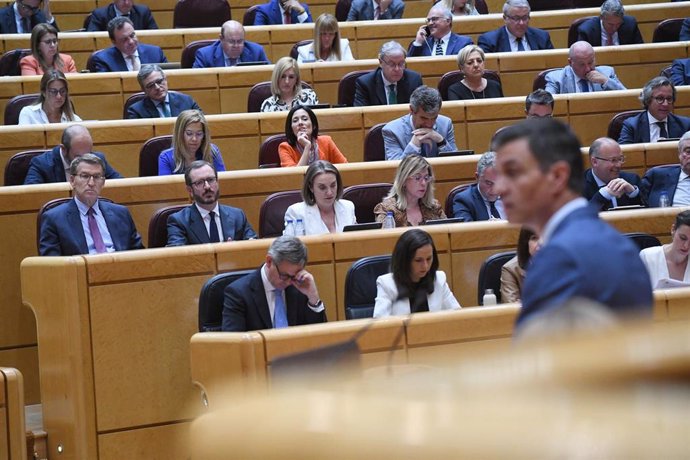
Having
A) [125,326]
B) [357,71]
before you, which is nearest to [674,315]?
[125,326]

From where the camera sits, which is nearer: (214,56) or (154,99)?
(154,99)

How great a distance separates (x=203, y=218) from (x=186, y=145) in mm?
564

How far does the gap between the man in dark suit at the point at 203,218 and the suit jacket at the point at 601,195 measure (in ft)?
4.46

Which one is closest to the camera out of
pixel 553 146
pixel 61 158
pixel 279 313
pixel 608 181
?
pixel 553 146

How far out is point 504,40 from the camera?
616 cm

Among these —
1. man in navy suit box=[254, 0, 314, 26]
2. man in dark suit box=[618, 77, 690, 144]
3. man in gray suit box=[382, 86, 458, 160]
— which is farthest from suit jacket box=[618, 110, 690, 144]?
man in navy suit box=[254, 0, 314, 26]

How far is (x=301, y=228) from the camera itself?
401 centimetres

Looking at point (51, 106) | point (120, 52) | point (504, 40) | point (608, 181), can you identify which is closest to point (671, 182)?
point (608, 181)

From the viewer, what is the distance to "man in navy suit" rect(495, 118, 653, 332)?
130cm

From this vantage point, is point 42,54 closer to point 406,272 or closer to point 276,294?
point 276,294

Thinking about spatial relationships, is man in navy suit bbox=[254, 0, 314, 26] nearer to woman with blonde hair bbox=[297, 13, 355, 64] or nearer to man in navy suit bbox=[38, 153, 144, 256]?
woman with blonde hair bbox=[297, 13, 355, 64]

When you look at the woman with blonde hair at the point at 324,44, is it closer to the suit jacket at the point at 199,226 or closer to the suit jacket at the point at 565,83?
the suit jacket at the point at 565,83

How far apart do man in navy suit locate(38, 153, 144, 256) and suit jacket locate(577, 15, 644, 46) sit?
10.8 feet

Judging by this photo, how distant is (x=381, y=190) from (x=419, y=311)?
0.92m
